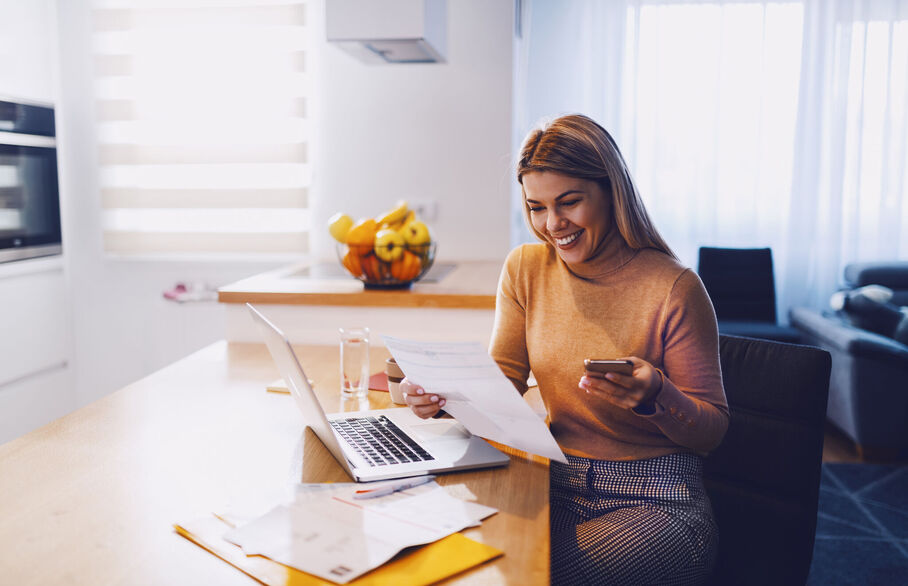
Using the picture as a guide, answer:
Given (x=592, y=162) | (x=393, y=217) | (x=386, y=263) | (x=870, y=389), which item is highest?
(x=592, y=162)

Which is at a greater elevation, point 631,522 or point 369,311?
point 369,311

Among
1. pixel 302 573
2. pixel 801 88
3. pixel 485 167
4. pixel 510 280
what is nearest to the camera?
pixel 302 573

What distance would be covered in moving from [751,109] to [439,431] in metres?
3.63

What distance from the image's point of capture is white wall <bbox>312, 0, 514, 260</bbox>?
3.30 meters

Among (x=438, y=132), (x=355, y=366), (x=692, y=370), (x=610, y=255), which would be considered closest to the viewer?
(x=692, y=370)

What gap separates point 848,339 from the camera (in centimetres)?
329

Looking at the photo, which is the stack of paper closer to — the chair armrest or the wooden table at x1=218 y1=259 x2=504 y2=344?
the wooden table at x1=218 y1=259 x2=504 y2=344

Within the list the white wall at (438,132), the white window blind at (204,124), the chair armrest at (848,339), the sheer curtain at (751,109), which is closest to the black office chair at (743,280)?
the chair armrest at (848,339)

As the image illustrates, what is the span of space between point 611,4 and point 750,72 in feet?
2.81

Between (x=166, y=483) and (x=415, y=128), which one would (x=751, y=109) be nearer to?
(x=415, y=128)

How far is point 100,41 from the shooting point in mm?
3590

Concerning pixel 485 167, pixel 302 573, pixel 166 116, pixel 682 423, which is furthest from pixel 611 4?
pixel 302 573

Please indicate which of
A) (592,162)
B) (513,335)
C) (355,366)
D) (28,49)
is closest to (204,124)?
(28,49)

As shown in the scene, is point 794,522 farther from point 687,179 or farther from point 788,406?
point 687,179
